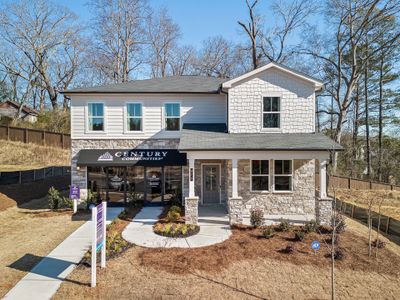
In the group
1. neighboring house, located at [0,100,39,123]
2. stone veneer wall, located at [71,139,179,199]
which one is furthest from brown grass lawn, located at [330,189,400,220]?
neighboring house, located at [0,100,39,123]

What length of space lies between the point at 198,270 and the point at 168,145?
8.68 metres

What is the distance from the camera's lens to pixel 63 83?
43.2 m

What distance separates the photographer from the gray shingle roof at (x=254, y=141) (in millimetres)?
12058

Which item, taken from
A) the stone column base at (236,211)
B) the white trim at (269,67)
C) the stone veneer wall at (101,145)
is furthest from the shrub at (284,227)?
the stone veneer wall at (101,145)

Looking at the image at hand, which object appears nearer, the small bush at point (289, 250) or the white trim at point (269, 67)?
the small bush at point (289, 250)

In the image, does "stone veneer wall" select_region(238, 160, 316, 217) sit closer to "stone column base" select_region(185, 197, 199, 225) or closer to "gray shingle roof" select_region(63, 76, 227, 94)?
"stone column base" select_region(185, 197, 199, 225)

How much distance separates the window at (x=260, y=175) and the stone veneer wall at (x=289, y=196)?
0.25 m

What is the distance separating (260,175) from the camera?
14.2 metres

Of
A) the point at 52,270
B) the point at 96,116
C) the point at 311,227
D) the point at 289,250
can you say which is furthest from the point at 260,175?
the point at 52,270

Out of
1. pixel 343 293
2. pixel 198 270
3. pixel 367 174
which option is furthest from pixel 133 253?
pixel 367 174

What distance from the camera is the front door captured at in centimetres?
1580

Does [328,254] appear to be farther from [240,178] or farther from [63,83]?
[63,83]

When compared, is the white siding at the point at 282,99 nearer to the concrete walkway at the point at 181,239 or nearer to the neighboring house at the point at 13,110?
the concrete walkway at the point at 181,239

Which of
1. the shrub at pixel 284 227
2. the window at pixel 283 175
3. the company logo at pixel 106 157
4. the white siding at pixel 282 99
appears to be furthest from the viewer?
the company logo at pixel 106 157
